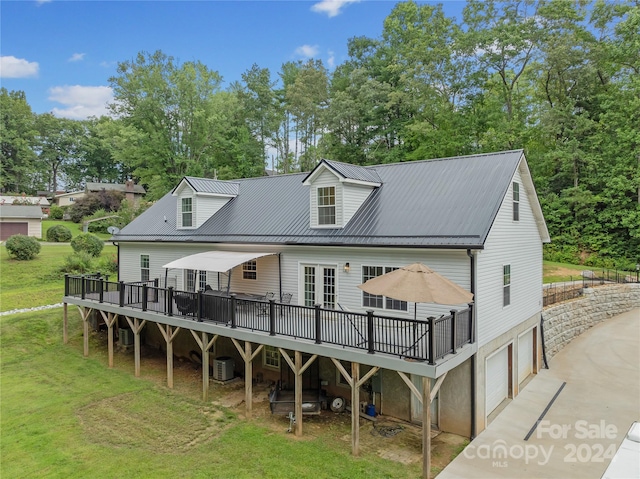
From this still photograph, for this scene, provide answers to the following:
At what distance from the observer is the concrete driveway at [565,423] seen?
349 inches

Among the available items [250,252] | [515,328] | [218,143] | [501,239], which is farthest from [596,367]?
[218,143]

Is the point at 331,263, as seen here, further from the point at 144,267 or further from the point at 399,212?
the point at 144,267

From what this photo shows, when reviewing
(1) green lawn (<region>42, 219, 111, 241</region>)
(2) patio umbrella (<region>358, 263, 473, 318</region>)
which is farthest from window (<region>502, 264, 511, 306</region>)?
(1) green lawn (<region>42, 219, 111, 241</region>)

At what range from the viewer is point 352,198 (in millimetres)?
13266

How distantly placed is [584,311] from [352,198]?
1508 cm

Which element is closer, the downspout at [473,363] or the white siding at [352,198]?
the downspout at [473,363]

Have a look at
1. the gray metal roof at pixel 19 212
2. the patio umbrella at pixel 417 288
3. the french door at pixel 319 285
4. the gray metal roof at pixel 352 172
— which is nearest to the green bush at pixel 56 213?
the gray metal roof at pixel 19 212

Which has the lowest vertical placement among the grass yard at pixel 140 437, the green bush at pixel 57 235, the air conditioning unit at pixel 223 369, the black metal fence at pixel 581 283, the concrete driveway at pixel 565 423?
the concrete driveway at pixel 565 423

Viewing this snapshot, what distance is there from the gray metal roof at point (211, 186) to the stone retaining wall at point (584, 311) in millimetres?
14645

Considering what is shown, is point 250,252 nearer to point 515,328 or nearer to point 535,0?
point 515,328

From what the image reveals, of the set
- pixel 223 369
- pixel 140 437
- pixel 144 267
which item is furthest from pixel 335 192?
pixel 144 267

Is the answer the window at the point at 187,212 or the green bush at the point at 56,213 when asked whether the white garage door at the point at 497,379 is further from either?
the green bush at the point at 56,213

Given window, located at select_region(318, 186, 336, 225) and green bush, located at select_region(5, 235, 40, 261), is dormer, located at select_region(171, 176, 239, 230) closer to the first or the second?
window, located at select_region(318, 186, 336, 225)

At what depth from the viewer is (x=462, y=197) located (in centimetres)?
1168
